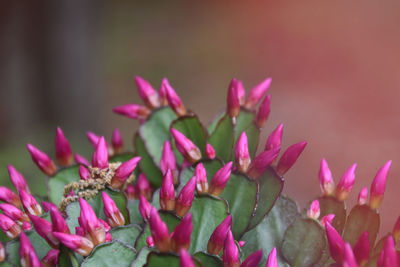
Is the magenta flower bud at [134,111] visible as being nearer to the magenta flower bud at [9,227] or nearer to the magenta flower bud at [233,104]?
the magenta flower bud at [233,104]

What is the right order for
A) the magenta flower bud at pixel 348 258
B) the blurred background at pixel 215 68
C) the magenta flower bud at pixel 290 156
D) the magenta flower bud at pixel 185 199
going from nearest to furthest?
the magenta flower bud at pixel 348 258 → the magenta flower bud at pixel 185 199 → the magenta flower bud at pixel 290 156 → the blurred background at pixel 215 68

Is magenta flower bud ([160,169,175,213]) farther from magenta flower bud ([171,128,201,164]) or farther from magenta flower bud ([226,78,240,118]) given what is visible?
magenta flower bud ([226,78,240,118])

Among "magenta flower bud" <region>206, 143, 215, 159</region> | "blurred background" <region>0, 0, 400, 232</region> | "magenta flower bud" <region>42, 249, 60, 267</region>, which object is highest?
"magenta flower bud" <region>206, 143, 215, 159</region>

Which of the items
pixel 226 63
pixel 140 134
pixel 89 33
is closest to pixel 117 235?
pixel 140 134

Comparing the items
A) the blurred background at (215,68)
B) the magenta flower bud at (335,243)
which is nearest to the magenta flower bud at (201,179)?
the magenta flower bud at (335,243)

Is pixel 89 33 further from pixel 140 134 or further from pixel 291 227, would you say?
pixel 291 227

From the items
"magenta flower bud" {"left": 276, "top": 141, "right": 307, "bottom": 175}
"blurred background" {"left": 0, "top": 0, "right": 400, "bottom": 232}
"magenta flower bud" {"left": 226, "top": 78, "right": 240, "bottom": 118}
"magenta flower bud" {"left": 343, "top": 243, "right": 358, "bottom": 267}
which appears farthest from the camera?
"blurred background" {"left": 0, "top": 0, "right": 400, "bottom": 232}

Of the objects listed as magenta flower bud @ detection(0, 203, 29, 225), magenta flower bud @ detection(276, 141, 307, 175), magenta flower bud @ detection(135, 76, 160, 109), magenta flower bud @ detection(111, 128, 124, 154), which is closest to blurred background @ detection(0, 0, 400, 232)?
magenta flower bud @ detection(111, 128, 124, 154)

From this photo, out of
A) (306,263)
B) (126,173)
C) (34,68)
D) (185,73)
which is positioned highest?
(126,173)
